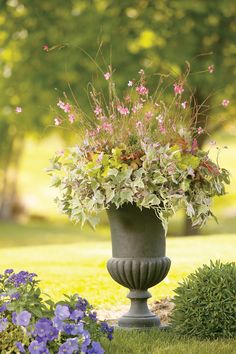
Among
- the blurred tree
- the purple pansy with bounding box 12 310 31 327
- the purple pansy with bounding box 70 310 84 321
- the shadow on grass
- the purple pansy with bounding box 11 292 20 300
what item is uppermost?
the blurred tree

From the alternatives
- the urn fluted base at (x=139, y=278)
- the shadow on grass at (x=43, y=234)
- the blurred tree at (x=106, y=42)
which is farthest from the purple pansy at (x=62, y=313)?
the shadow on grass at (x=43, y=234)

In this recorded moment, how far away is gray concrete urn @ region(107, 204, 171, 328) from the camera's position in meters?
5.84

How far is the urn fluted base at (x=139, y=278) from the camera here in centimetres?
586

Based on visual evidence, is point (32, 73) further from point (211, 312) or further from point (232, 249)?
point (211, 312)

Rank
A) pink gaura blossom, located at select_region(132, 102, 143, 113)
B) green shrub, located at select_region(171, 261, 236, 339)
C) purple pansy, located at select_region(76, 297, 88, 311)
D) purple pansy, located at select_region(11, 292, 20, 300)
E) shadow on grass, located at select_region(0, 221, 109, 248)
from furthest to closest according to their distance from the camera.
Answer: shadow on grass, located at select_region(0, 221, 109, 248) < pink gaura blossom, located at select_region(132, 102, 143, 113) < green shrub, located at select_region(171, 261, 236, 339) < purple pansy, located at select_region(76, 297, 88, 311) < purple pansy, located at select_region(11, 292, 20, 300)

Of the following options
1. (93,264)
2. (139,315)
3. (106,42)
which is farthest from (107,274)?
(106,42)

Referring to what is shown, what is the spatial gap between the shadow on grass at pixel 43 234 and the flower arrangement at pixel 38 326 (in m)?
13.4

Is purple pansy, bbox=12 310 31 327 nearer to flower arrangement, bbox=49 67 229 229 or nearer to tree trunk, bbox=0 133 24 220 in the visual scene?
flower arrangement, bbox=49 67 229 229

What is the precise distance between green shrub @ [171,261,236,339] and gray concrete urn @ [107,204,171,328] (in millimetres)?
393

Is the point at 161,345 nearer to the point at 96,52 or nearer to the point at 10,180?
the point at 96,52

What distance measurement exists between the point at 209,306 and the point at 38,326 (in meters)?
1.62

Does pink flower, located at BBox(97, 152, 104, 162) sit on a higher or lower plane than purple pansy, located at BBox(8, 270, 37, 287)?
higher

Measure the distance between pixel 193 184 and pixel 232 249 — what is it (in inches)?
265

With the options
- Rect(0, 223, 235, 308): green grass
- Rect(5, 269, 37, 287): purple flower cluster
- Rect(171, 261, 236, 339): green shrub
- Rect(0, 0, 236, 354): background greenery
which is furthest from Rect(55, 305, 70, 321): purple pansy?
Rect(0, 0, 236, 354): background greenery
